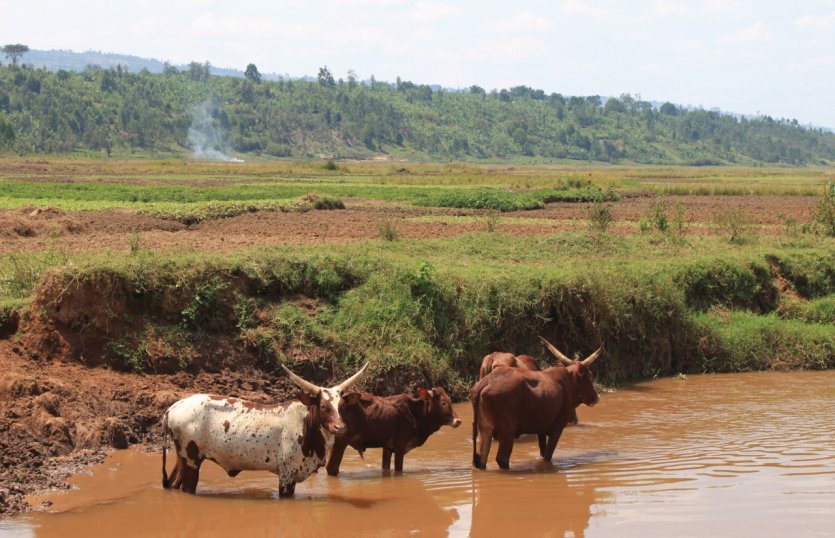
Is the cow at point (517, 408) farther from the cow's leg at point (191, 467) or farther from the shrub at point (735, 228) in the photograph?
the shrub at point (735, 228)

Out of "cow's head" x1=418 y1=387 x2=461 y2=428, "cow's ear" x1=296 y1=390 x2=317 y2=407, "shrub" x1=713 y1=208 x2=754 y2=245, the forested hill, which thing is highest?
the forested hill

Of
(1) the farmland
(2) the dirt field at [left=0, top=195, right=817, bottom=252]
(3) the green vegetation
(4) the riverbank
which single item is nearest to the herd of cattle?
(4) the riverbank

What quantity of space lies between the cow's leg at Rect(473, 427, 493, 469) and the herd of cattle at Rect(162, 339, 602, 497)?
0.01 m

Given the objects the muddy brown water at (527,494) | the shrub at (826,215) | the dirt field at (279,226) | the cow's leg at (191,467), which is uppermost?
the shrub at (826,215)

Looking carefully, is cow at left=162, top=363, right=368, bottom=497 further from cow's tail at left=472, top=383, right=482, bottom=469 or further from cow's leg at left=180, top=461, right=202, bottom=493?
cow's tail at left=472, top=383, right=482, bottom=469

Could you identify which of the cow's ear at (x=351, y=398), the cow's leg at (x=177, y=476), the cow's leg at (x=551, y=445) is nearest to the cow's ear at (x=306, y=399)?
Result: the cow's ear at (x=351, y=398)

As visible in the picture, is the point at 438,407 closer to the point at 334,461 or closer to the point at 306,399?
the point at 334,461

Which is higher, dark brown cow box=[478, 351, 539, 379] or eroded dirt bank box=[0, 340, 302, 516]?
dark brown cow box=[478, 351, 539, 379]

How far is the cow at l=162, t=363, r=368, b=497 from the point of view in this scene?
9953 mm

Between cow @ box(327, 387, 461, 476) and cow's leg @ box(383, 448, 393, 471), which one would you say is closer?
cow @ box(327, 387, 461, 476)

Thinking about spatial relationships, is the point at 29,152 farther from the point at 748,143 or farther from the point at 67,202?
the point at 748,143

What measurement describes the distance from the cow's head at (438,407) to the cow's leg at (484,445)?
0.99 feet

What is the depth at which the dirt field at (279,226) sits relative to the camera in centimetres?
2045

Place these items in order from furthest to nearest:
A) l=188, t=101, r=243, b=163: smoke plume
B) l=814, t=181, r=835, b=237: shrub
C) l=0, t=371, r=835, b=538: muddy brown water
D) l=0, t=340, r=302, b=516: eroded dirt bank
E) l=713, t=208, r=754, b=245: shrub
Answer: l=188, t=101, r=243, b=163: smoke plume
l=814, t=181, r=835, b=237: shrub
l=713, t=208, r=754, b=245: shrub
l=0, t=340, r=302, b=516: eroded dirt bank
l=0, t=371, r=835, b=538: muddy brown water
